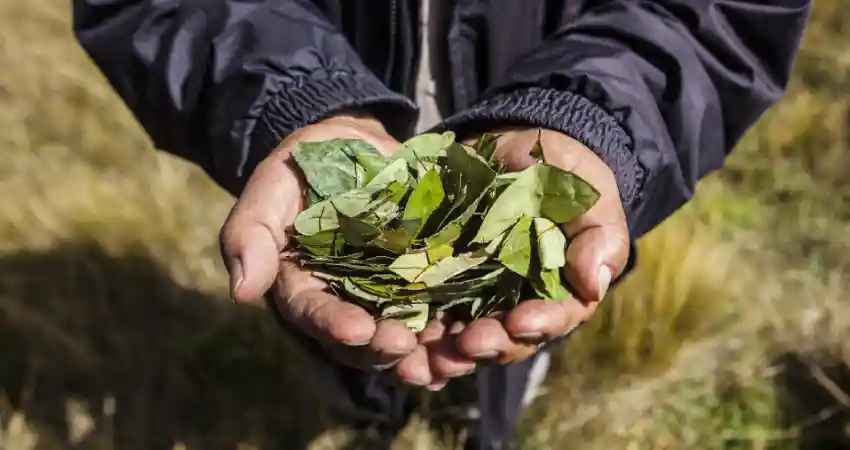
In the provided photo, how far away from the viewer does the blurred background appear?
167 centimetres

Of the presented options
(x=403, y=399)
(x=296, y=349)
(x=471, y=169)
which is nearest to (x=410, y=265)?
(x=471, y=169)

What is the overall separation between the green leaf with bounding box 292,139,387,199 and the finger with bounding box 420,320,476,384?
0.75 feet

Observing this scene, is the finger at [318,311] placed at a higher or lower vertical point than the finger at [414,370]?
higher

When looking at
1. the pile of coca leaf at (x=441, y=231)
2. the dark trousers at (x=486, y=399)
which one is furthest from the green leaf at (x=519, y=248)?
the dark trousers at (x=486, y=399)

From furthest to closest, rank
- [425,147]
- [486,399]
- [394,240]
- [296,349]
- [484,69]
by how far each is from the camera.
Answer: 1. [296,349]
2. [486,399]
3. [484,69]
4. [425,147]
5. [394,240]

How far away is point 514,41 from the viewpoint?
3.97ft

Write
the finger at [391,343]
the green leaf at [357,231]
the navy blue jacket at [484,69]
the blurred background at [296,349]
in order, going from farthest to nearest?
the blurred background at [296,349]
the navy blue jacket at [484,69]
the green leaf at [357,231]
the finger at [391,343]

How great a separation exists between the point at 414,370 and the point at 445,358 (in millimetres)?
38

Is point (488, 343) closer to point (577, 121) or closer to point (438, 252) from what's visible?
point (438, 252)

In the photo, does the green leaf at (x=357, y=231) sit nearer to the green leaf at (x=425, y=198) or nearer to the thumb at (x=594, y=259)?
the green leaf at (x=425, y=198)

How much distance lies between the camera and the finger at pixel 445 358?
0.91 m

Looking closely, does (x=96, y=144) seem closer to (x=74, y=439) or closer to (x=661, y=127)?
(x=74, y=439)

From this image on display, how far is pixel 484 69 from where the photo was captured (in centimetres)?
123

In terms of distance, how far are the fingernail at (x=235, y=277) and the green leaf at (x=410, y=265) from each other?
0.17 m
